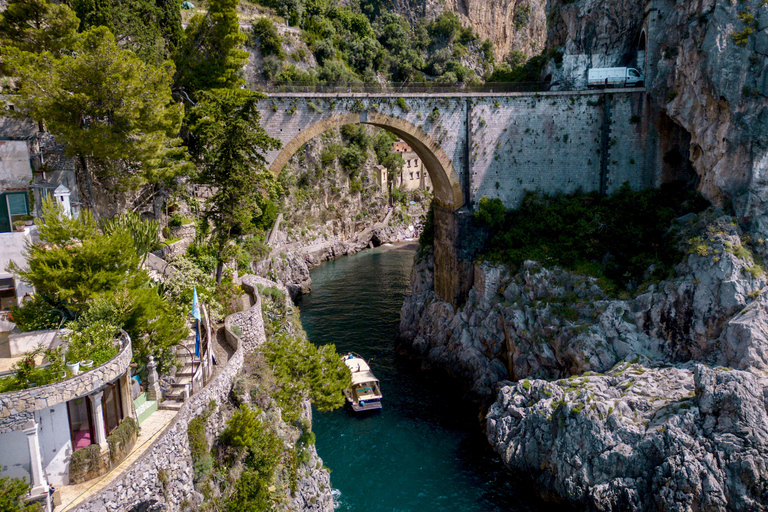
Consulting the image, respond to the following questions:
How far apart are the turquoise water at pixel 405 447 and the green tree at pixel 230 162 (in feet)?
29.9

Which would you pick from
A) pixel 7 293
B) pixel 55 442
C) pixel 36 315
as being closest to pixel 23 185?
pixel 7 293

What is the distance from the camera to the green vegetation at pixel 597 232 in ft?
80.2

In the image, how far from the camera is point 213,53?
27516 mm

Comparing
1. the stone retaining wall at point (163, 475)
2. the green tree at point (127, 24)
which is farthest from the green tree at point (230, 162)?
the stone retaining wall at point (163, 475)

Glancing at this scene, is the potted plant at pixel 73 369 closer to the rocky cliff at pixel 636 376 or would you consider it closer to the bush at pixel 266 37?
the rocky cliff at pixel 636 376

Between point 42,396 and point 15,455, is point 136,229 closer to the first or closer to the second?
point 42,396

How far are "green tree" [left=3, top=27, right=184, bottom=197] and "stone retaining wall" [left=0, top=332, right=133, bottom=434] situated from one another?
10.7 m

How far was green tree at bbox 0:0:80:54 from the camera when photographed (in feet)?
67.4

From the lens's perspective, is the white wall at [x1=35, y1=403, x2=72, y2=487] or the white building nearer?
the white building

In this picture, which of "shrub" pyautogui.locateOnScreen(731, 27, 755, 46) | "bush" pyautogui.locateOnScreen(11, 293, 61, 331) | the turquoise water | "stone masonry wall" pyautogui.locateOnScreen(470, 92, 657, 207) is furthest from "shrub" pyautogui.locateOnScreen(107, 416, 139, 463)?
"shrub" pyautogui.locateOnScreen(731, 27, 755, 46)

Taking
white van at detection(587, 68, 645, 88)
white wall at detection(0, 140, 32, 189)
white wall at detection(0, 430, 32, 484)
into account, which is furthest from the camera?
white van at detection(587, 68, 645, 88)

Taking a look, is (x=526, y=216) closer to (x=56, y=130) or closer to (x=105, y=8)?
(x=56, y=130)

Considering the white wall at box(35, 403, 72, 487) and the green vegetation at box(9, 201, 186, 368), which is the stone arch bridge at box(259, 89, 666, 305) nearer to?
the green vegetation at box(9, 201, 186, 368)

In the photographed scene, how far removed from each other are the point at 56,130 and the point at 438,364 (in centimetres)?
2065
